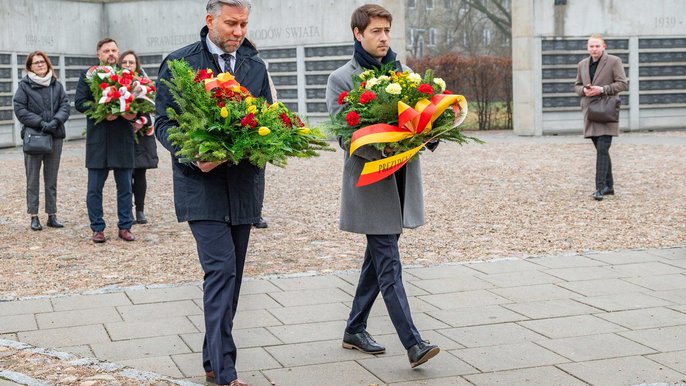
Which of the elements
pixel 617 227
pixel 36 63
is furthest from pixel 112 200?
pixel 617 227

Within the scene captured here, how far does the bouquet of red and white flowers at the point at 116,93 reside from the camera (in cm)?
1063

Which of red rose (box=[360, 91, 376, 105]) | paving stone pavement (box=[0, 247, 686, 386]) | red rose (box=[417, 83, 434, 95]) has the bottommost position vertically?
paving stone pavement (box=[0, 247, 686, 386])

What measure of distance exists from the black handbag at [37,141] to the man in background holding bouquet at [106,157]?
1.03m

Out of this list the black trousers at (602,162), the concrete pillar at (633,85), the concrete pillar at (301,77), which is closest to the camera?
the black trousers at (602,162)

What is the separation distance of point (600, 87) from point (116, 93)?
19.9 ft

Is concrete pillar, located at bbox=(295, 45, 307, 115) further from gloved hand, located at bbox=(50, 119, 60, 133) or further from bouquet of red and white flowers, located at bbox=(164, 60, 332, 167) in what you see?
bouquet of red and white flowers, located at bbox=(164, 60, 332, 167)

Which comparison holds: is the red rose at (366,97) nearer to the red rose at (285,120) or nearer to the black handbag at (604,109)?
the red rose at (285,120)

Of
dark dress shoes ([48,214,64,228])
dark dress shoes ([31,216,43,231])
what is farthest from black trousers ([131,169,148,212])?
dark dress shoes ([31,216,43,231])

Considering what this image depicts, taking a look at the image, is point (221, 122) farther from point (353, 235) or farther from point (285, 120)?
point (353, 235)

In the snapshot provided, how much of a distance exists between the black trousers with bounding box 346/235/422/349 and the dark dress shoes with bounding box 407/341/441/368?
0.04 m

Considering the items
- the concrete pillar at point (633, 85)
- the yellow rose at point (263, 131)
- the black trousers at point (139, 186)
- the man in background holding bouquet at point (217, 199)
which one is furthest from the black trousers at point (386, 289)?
the concrete pillar at point (633, 85)

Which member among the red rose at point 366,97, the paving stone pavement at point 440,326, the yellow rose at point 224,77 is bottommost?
the paving stone pavement at point 440,326

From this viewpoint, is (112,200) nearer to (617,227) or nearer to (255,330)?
(617,227)

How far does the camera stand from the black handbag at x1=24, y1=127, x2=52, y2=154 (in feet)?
38.5
